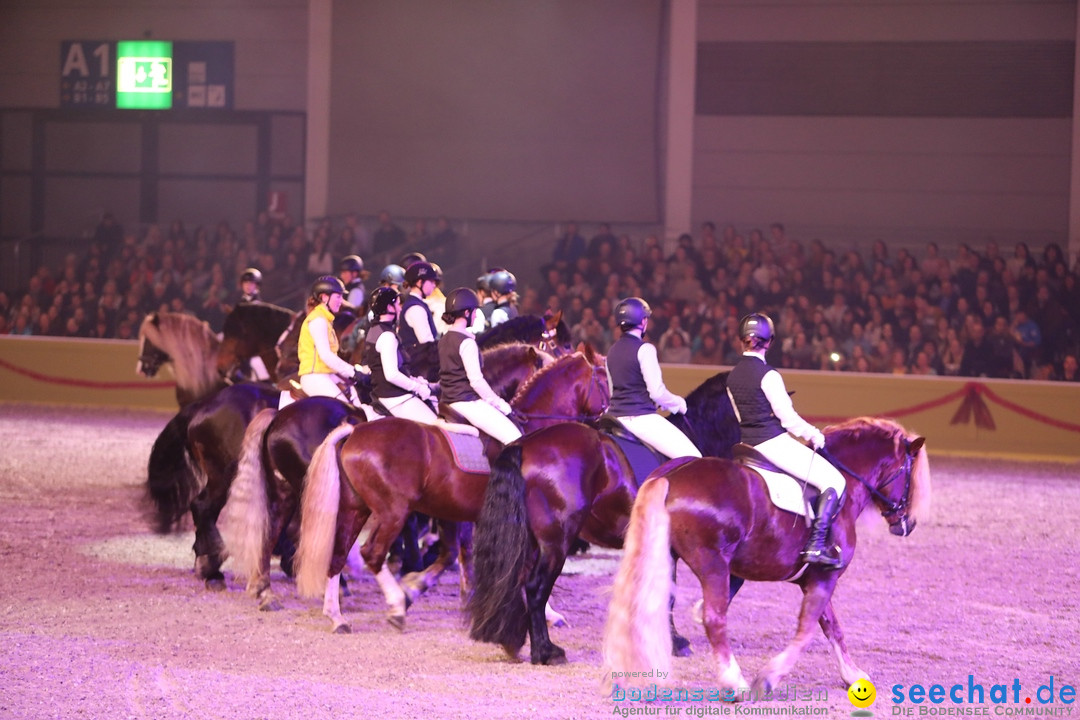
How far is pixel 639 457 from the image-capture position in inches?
296

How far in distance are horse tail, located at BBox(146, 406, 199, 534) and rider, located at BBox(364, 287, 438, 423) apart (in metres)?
2.11

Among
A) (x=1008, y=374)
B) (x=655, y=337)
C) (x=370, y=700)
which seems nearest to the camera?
(x=370, y=700)

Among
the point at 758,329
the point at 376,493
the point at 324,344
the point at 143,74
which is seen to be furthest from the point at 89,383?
the point at 758,329

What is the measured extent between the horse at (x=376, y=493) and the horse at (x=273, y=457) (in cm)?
63

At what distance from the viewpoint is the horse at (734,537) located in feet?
20.2

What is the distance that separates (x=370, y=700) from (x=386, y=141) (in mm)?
17909

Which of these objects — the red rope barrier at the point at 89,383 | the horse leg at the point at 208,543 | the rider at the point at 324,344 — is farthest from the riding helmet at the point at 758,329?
the red rope barrier at the point at 89,383

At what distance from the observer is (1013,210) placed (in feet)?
66.6

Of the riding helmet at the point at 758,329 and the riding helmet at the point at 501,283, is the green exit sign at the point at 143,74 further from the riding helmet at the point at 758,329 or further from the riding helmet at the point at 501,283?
the riding helmet at the point at 758,329

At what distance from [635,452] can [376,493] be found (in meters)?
1.73

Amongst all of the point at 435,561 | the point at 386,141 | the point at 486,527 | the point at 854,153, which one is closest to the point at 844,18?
the point at 854,153

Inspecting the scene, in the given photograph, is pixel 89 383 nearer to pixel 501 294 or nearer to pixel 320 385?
pixel 501 294

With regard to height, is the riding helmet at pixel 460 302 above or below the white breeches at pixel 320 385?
above

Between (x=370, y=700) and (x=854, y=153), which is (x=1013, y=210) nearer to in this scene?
(x=854, y=153)
